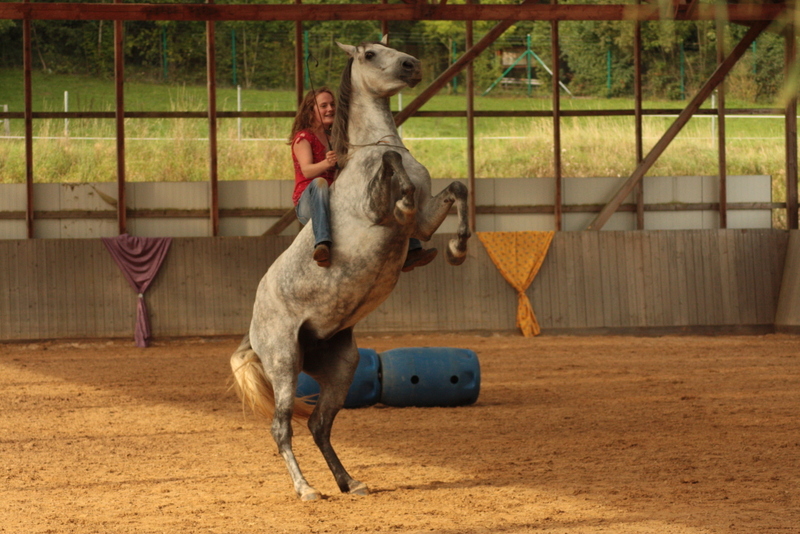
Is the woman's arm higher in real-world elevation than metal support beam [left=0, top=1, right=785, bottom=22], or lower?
lower

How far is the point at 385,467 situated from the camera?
224 inches

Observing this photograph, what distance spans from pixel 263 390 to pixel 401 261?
1.19 m

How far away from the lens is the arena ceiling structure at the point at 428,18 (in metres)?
11.2

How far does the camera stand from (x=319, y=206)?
15.1 feet

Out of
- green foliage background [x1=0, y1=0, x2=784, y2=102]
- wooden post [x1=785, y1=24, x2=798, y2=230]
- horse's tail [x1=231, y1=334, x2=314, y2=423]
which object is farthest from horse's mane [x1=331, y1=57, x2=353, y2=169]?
green foliage background [x1=0, y1=0, x2=784, y2=102]

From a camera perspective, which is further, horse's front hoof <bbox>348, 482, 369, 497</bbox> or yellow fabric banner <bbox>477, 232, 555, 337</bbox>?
yellow fabric banner <bbox>477, 232, 555, 337</bbox>

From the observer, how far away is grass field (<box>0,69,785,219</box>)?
1488cm

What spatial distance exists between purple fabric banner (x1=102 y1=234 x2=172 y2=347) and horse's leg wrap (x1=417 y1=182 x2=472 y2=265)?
9.73 m

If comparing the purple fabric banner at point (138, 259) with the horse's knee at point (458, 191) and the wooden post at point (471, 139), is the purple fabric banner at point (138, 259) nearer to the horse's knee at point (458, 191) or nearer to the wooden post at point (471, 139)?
the wooden post at point (471, 139)

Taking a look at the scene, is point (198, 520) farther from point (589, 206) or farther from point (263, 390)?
point (589, 206)

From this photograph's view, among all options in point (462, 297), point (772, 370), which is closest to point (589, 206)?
point (462, 297)

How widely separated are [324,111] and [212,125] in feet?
30.3

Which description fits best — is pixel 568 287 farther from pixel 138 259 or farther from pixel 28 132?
pixel 28 132

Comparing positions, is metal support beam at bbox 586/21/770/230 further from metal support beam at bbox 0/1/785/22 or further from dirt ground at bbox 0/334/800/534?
dirt ground at bbox 0/334/800/534
